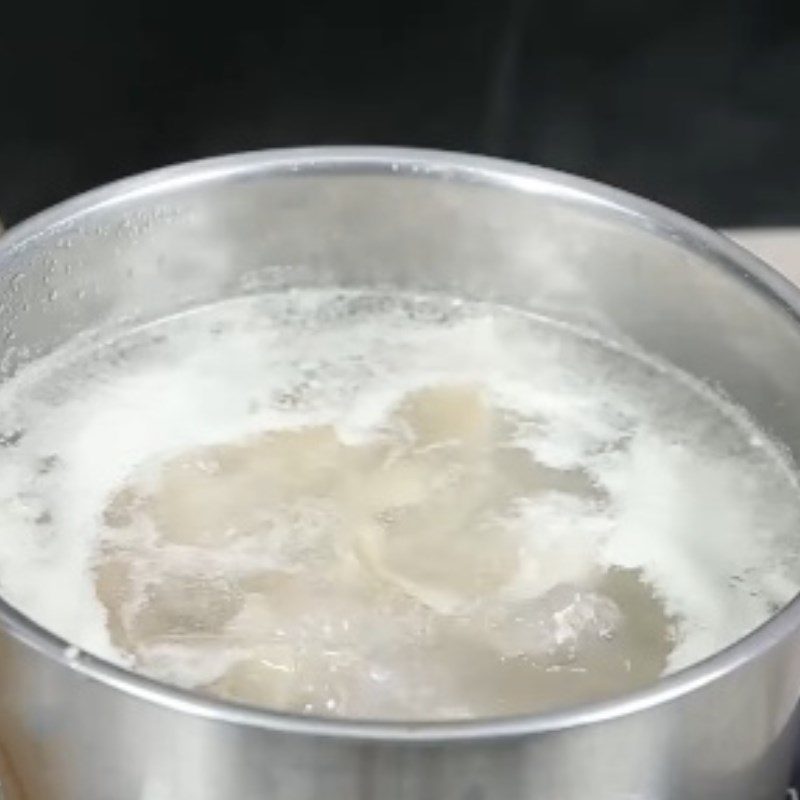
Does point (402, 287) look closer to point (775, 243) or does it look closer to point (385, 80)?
point (385, 80)

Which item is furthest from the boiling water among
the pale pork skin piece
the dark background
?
the dark background

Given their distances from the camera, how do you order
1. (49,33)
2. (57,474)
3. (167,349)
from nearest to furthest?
1. (57,474)
2. (167,349)
3. (49,33)

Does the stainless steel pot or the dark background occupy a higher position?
the dark background

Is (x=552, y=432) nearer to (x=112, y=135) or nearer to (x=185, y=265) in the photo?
(x=185, y=265)

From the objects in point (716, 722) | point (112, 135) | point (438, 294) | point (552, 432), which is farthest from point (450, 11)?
point (716, 722)

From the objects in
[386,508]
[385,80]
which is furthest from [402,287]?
[385,80]

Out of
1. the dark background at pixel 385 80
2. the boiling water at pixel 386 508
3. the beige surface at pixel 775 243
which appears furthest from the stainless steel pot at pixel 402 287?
the beige surface at pixel 775 243

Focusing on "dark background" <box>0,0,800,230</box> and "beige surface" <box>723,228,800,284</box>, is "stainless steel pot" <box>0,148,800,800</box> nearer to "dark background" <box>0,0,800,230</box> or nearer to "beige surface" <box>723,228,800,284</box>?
"dark background" <box>0,0,800,230</box>

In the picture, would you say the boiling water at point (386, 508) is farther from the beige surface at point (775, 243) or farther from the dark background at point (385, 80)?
the beige surface at point (775, 243)
